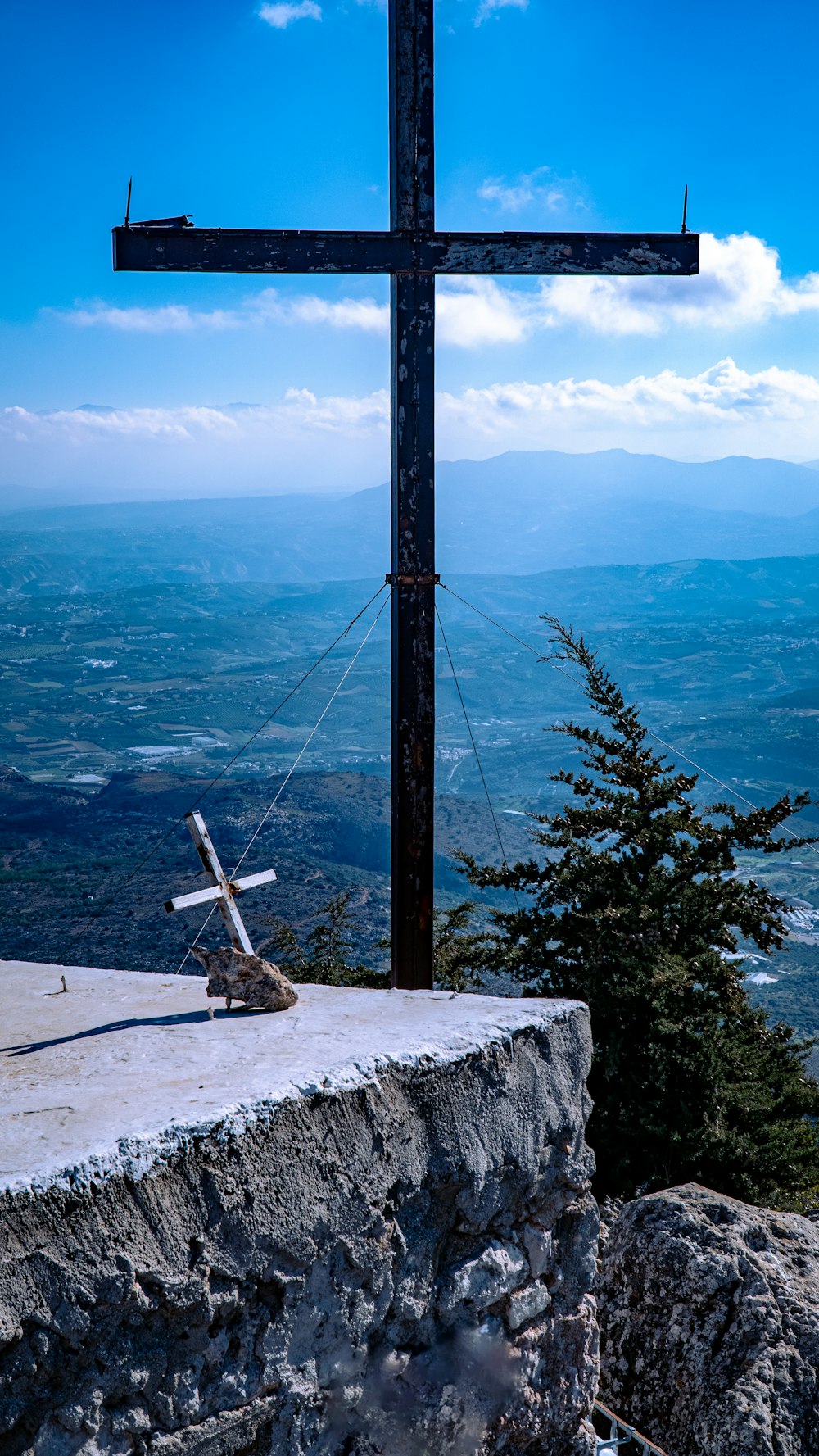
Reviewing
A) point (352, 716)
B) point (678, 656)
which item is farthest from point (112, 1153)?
point (678, 656)

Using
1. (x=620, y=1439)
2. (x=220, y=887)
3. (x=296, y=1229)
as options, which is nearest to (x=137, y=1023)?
(x=220, y=887)

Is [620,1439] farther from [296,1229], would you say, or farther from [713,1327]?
[296,1229]

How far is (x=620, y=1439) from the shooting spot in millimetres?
3553

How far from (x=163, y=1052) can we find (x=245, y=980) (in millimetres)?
460

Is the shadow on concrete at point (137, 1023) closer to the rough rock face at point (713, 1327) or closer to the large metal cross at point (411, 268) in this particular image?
the rough rock face at point (713, 1327)

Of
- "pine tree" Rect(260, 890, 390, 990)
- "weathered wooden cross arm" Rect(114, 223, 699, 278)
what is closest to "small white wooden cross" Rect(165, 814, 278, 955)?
"weathered wooden cross arm" Rect(114, 223, 699, 278)

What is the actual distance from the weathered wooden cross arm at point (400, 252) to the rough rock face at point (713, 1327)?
3737mm

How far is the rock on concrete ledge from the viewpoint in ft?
7.63

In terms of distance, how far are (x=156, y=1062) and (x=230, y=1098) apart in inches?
15.9

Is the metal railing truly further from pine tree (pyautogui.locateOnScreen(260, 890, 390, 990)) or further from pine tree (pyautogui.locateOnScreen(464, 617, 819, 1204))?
pine tree (pyautogui.locateOnScreen(260, 890, 390, 990))

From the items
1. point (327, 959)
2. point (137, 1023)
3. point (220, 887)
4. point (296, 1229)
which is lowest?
point (327, 959)

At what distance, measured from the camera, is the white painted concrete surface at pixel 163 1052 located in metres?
2.45

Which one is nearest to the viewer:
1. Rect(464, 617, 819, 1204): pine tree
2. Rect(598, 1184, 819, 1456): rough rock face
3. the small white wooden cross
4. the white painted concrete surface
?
the white painted concrete surface

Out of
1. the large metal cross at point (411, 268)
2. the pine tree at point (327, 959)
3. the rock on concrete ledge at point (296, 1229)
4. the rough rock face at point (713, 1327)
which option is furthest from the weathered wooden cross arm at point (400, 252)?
the pine tree at point (327, 959)
